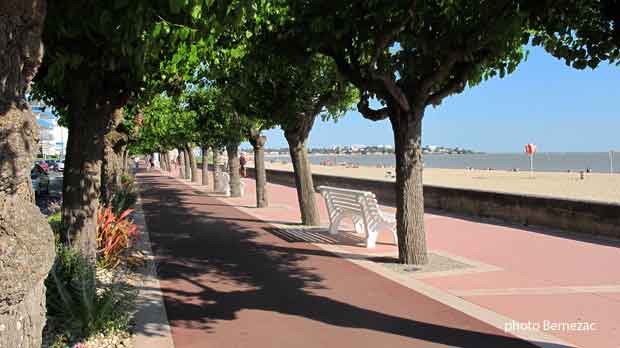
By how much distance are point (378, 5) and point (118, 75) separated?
344 centimetres

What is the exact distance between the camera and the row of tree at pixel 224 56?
2.65 meters

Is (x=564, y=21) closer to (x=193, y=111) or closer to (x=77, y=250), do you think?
(x=77, y=250)

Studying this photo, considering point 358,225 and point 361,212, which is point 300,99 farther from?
point 361,212

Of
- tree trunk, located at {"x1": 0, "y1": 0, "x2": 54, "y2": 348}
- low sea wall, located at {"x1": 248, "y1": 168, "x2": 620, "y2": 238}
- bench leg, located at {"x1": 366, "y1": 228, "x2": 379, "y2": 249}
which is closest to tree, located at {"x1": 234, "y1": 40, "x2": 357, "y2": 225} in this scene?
bench leg, located at {"x1": 366, "y1": 228, "x2": 379, "y2": 249}

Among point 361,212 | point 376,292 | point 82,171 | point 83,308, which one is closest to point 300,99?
point 361,212

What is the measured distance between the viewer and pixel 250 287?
20.7 ft

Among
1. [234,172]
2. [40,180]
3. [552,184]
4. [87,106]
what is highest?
[87,106]

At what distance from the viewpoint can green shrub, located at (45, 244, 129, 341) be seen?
446 cm

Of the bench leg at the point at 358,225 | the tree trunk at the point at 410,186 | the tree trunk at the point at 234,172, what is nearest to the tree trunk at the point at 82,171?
the tree trunk at the point at 410,186

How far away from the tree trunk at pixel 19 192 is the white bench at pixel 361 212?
21.1 feet

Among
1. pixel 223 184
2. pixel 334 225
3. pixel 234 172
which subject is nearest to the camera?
pixel 334 225

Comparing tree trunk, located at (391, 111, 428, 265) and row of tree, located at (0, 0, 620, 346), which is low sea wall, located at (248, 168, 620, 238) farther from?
tree trunk, located at (391, 111, 428, 265)

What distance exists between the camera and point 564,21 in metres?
6.00

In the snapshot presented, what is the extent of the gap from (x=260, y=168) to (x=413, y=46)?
30.5 feet
